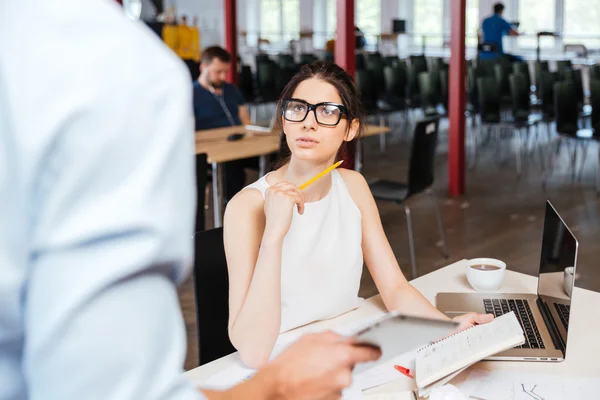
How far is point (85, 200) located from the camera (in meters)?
0.44

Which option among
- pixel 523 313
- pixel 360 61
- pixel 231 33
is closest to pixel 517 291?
pixel 523 313

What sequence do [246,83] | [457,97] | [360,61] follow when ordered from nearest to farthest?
[457,97] → [246,83] → [360,61]

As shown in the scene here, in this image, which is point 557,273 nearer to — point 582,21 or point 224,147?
point 224,147

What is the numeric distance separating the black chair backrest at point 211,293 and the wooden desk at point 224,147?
2.08 meters

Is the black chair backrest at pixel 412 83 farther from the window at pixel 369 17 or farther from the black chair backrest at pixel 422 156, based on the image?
the window at pixel 369 17

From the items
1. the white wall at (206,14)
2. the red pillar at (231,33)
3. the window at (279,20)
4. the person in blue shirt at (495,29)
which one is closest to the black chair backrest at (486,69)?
the person in blue shirt at (495,29)

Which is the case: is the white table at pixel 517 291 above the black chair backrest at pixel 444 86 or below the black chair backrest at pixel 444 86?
below

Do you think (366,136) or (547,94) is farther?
(547,94)

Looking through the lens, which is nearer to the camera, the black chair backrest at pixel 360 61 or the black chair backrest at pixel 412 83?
the black chair backrest at pixel 412 83

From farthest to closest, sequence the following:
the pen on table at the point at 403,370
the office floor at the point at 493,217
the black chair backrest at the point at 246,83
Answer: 1. the black chair backrest at the point at 246,83
2. the office floor at the point at 493,217
3. the pen on table at the point at 403,370

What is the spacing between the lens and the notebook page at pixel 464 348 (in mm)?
1426

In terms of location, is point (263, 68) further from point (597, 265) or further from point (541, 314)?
point (541, 314)

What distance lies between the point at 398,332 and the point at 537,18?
50.0 ft

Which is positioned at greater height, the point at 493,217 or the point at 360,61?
the point at 360,61
